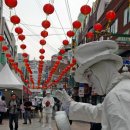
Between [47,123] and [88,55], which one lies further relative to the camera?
[47,123]

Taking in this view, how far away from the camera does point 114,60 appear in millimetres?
2639

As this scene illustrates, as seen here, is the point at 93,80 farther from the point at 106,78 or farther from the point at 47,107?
the point at 47,107

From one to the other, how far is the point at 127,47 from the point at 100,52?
16663 mm

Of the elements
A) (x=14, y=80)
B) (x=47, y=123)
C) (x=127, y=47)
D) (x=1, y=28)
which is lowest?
(x=47, y=123)

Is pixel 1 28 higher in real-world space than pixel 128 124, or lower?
higher

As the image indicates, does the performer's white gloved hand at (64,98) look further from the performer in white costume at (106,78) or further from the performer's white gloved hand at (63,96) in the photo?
the performer in white costume at (106,78)

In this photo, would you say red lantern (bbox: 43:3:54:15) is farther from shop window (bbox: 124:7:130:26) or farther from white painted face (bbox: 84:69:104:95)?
shop window (bbox: 124:7:130:26)

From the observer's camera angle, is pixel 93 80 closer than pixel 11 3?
Yes

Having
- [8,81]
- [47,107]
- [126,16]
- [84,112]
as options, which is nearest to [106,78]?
[84,112]

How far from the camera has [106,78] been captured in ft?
8.60

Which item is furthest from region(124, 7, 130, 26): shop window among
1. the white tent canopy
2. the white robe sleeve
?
the white robe sleeve

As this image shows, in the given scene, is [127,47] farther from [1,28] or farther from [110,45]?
[1,28]

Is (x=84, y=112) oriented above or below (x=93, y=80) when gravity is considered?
Answer: below

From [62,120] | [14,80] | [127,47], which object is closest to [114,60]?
[62,120]
